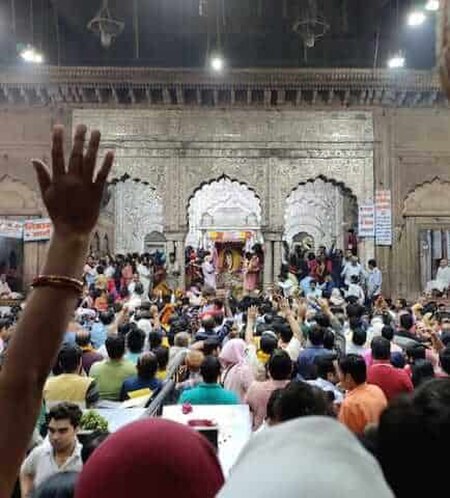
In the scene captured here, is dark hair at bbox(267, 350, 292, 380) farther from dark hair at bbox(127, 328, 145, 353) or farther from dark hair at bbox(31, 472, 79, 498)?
dark hair at bbox(31, 472, 79, 498)

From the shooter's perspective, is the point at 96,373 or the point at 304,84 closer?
the point at 96,373

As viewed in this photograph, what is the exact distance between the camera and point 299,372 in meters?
5.58

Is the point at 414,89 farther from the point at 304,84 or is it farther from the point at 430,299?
the point at 430,299

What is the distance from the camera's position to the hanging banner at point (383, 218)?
52.6 ft

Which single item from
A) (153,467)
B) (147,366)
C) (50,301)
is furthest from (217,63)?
(153,467)

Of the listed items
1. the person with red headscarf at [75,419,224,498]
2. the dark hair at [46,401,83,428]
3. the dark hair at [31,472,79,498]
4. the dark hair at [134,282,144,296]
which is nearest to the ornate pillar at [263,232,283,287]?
the dark hair at [134,282,144,296]

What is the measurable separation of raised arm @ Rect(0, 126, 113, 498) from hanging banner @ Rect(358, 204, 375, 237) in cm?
1524

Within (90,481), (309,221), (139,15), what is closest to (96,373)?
(90,481)

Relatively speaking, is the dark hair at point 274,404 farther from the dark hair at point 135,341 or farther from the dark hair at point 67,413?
the dark hair at point 135,341

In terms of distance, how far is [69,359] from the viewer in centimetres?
450

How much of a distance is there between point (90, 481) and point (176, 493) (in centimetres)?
16

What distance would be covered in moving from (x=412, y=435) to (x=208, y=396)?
10.9 feet

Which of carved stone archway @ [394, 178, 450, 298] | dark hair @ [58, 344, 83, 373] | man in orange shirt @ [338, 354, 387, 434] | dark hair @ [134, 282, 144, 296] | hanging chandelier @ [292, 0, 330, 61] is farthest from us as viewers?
carved stone archway @ [394, 178, 450, 298]

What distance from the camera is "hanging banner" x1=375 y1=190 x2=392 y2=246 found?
52.6ft
